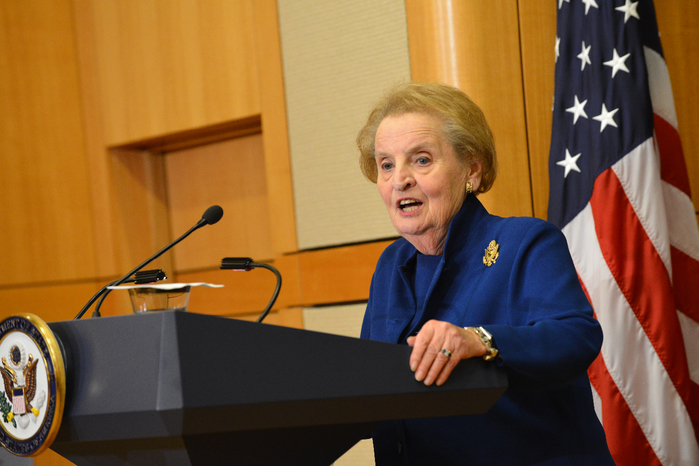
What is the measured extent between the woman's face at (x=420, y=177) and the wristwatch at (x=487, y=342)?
1.66 feet

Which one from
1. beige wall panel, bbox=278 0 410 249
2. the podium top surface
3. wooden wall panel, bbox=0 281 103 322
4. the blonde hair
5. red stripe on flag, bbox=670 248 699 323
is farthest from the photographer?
wooden wall panel, bbox=0 281 103 322

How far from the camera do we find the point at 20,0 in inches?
171

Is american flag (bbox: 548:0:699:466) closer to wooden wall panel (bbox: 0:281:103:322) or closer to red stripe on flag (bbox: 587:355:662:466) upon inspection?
red stripe on flag (bbox: 587:355:662:466)

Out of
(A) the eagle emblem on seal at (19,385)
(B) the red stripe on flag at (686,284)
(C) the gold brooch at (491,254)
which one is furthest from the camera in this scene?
(B) the red stripe on flag at (686,284)

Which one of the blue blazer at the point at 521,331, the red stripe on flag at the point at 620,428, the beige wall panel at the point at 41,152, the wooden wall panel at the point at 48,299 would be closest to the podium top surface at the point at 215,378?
the blue blazer at the point at 521,331

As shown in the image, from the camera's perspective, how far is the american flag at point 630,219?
2.54 metres

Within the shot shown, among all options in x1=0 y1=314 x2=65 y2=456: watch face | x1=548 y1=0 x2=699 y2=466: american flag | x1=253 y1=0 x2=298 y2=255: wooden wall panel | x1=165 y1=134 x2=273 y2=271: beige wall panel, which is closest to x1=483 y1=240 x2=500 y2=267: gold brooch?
x1=0 y1=314 x2=65 y2=456: watch face

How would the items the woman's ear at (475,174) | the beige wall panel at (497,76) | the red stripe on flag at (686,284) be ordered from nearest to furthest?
1. the woman's ear at (475,174)
2. the red stripe on flag at (686,284)
3. the beige wall panel at (497,76)

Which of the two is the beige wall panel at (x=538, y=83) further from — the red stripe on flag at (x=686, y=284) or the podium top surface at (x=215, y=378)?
the podium top surface at (x=215, y=378)

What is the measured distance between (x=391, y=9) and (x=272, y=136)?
926mm

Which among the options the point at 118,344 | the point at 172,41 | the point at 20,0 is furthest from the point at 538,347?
the point at 20,0

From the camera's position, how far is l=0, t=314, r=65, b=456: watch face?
33.4 inches

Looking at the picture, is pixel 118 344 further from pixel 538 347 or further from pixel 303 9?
pixel 303 9

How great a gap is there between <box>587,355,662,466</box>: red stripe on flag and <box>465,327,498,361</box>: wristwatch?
1732mm
